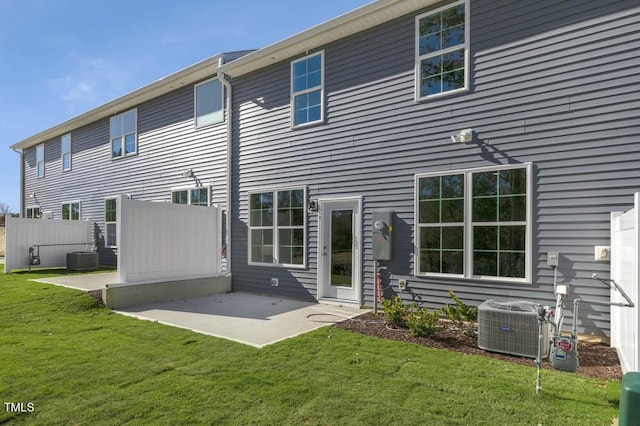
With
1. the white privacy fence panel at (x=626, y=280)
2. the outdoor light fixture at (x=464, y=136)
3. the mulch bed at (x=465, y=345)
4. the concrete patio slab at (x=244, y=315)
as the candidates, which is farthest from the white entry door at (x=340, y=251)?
the white privacy fence panel at (x=626, y=280)

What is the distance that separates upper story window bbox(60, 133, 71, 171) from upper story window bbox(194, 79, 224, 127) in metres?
8.54

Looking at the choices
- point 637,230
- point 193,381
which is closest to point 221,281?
point 193,381

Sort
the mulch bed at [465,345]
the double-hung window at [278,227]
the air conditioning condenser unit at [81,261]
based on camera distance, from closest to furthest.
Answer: the mulch bed at [465,345], the double-hung window at [278,227], the air conditioning condenser unit at [81,261]

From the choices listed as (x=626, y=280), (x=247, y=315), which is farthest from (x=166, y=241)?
(x=626, y=280)

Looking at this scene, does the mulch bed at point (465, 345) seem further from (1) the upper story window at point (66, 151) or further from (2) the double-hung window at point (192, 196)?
(1) the upper story window at point (66, 151)

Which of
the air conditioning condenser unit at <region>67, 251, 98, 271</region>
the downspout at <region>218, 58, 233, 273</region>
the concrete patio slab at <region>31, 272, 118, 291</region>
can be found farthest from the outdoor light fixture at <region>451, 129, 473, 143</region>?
the air conditioning condenser unit at <region>67, 251, 98, 271</region>

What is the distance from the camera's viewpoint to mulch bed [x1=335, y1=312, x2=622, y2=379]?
13.1ft

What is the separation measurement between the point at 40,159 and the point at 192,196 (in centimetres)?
1177

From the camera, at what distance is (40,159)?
17.2 m

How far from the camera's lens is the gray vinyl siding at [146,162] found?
9.97 meters

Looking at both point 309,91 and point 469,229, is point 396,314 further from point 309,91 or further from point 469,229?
point 309,91

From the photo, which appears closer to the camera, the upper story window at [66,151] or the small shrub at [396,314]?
the small shrub at [396,314]

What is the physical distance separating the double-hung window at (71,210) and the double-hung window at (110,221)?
235 centimetres

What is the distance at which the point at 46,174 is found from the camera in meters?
16.7
